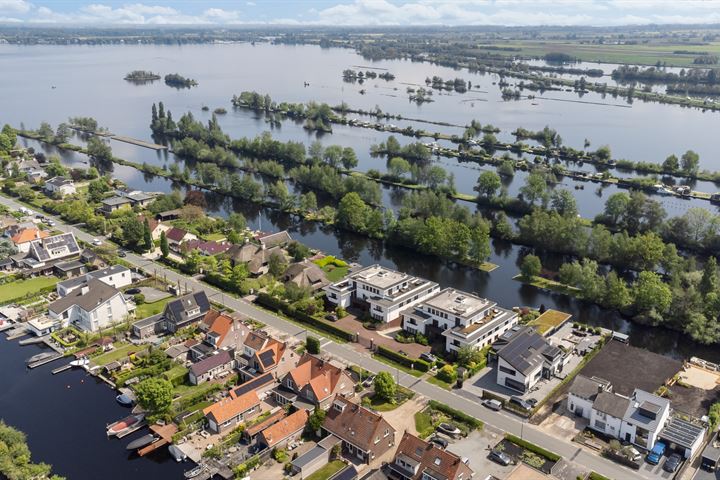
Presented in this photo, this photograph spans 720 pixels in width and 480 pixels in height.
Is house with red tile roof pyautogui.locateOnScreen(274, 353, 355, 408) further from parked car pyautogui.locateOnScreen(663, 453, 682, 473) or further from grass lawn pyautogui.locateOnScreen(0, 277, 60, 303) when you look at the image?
grass lawn pyautogui.locateOnScreen(0, 277, 60, 303)

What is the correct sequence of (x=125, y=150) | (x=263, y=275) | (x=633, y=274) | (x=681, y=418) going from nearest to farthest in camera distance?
1. (x=681, y=418)
2. (x=263, y=275)
3. (x=633, y=274)
4. (x=125, y=150)

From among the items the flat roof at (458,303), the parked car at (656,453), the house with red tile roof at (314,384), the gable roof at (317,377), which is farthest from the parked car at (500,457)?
the flat roof at (458,303)

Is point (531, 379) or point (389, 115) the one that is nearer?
point (531, 379)

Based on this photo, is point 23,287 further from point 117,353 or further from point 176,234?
point 117,353

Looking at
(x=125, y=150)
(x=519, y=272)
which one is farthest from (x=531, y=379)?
(x=125, y=150)

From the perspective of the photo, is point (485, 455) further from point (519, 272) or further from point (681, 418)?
point (519, 272)

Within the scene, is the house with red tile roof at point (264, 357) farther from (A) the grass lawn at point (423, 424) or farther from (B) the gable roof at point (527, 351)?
(B) the gable roof at point (527, 351)

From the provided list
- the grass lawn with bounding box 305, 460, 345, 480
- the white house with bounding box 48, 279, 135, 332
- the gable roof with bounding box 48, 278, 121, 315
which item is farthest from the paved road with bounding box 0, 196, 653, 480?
the grass lawn with bounding box 305, 460, 345, 480

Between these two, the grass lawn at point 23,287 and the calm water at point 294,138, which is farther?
the grass lawn at point 23,287
